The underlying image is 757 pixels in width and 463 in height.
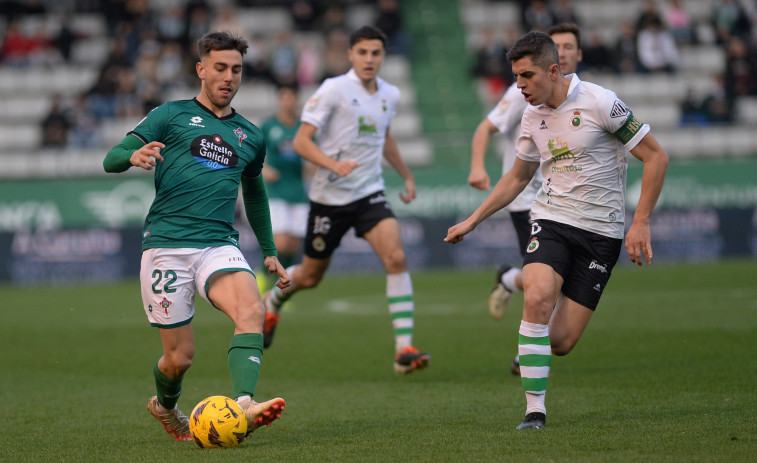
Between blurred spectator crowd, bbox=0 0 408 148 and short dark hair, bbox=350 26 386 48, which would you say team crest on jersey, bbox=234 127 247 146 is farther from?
blurred spectator crowd, bbox=0 0 408 148

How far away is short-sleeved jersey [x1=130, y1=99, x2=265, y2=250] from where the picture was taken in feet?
19.4

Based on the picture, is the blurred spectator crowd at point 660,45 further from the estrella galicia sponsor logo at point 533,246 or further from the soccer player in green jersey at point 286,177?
the estrella galicia sponsor logo at point 533,246

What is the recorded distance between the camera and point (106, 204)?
780 inches

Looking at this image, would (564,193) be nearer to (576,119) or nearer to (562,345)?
(576,119)

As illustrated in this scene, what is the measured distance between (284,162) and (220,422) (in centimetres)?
870

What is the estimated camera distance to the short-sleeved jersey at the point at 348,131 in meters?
9.34

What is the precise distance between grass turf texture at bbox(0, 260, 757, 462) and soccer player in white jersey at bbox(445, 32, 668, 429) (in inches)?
23.0

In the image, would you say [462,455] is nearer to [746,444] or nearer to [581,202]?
[746,444]

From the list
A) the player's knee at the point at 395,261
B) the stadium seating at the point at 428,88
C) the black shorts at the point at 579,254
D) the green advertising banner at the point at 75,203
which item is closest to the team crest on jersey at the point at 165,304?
the black shorts at the point at 579,254

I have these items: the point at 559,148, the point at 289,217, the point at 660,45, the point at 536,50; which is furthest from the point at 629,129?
the point at 660,45

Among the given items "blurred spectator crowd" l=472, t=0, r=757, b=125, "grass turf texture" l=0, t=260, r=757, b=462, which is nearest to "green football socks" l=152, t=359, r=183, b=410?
"grass turf texture" l=0, t=260, r=757, b=462

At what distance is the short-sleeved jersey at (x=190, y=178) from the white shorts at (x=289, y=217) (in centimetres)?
736

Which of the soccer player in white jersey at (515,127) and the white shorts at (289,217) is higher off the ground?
the soccer player in white jersey at (515,127)

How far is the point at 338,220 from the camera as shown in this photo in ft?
30.8
